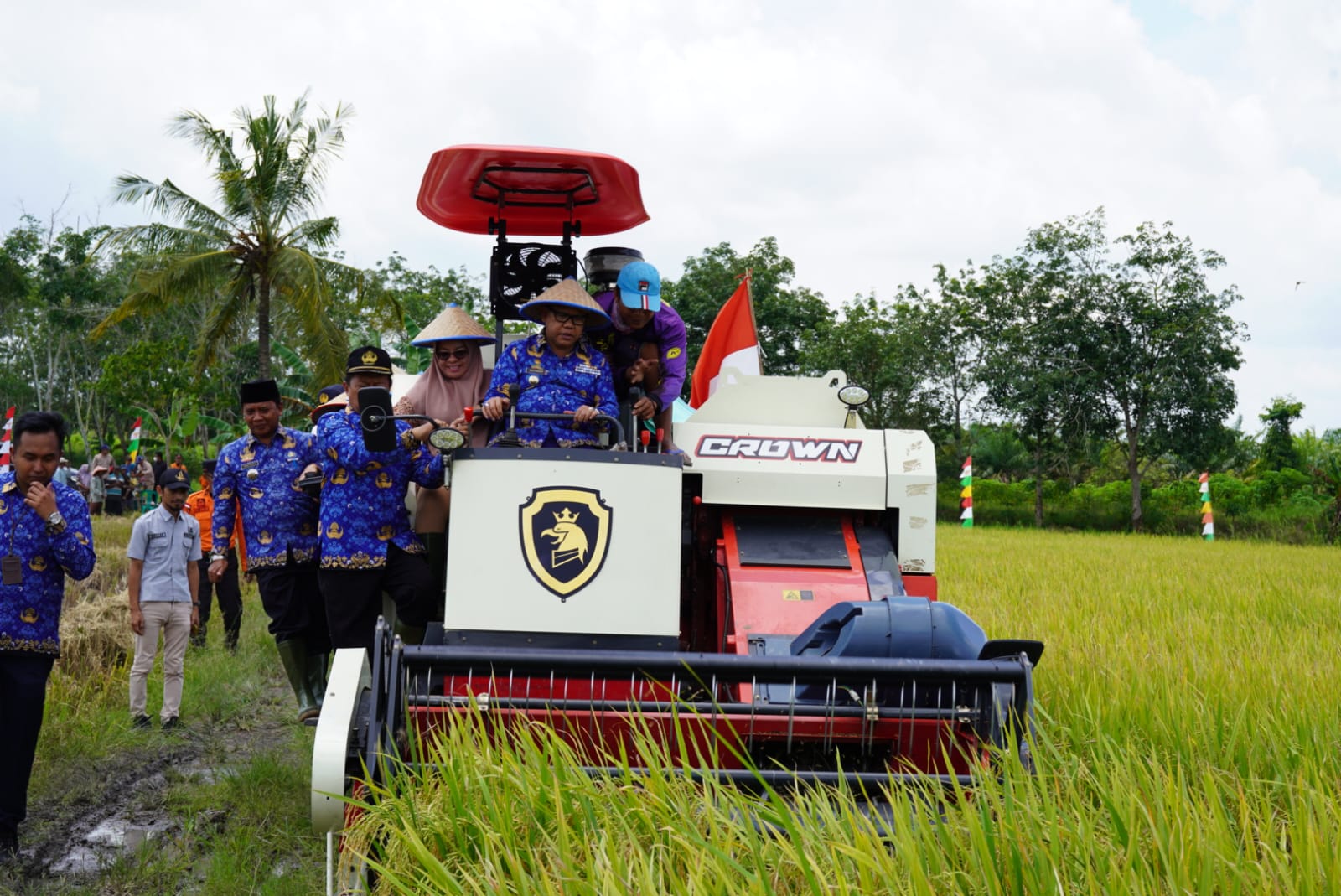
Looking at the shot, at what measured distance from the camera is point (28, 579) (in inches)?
202

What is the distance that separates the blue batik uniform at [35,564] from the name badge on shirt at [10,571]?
0.03 meters

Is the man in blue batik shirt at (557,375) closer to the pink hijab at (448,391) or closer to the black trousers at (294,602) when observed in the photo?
the pink hijab at (448,391)

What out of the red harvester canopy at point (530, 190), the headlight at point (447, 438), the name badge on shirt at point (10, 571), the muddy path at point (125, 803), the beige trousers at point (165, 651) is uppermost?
the red harvester canopy at point (530, 190)

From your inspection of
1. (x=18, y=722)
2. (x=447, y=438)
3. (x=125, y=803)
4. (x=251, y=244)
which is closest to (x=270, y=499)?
(x=18, y=722)

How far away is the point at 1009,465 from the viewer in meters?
44.1

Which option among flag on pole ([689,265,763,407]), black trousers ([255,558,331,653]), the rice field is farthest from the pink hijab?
flag on pole ([689,265,763,407])

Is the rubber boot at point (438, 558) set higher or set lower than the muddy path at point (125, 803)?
higher

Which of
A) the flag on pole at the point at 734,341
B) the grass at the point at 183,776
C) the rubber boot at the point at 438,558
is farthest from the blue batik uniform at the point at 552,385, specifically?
the flag on pole at the point at 734,341

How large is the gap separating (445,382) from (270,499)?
1057 mm

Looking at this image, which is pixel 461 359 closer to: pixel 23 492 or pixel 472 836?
pixel 23 492

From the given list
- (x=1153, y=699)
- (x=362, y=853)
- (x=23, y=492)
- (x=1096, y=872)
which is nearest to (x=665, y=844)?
(x=362, y=853)

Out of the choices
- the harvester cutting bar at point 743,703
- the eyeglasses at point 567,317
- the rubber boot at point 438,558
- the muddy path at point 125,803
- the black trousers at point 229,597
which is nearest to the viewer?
the harvester cutting bar at point 743,703

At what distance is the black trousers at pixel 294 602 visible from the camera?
5938mm

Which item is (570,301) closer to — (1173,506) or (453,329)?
(453,329)
